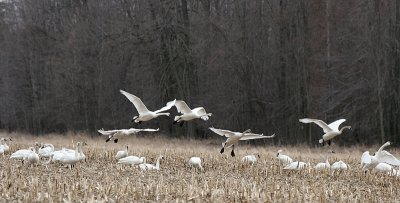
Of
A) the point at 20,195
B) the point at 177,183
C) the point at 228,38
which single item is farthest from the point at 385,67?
the point at 20,195

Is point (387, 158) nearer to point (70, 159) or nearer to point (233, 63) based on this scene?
point (70, 159)

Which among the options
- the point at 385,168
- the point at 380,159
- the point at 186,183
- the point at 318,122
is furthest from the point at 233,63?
the point at 186,183

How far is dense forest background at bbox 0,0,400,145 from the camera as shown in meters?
26.0

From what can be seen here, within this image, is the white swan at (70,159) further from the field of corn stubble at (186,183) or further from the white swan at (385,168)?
the white swan at (385,168)

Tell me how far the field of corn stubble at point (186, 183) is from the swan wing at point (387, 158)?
44 cm

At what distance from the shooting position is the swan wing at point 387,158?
13.1 metres

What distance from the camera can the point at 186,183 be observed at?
10.5 metres

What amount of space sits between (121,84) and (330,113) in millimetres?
14396

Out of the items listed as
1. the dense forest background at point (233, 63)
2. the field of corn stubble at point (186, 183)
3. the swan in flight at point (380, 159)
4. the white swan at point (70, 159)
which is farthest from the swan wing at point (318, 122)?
the dense forest background at point (233, 63)

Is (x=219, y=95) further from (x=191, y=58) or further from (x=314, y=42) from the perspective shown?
(x=314, y=42)

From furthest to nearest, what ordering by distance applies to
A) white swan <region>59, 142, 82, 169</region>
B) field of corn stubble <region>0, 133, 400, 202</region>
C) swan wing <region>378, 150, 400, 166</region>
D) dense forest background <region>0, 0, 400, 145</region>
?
dense forest background <region>0, 0, 400, 145</region> → swan wing <region>378, 150, 400, 166</region> → white swan <region>59, 142, 82, 169</region> → field of corn stubble <region>0, 133, 400, 202</region>

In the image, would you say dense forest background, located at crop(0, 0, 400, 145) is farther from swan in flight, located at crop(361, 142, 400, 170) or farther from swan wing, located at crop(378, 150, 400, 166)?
swan wing, located at crop(378, 150, 400, 166)

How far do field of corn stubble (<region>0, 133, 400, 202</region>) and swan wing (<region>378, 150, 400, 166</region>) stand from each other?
435 millimetres

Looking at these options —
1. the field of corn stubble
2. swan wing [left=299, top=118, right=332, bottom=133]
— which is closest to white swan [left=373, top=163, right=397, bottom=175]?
the field of corn stubble
